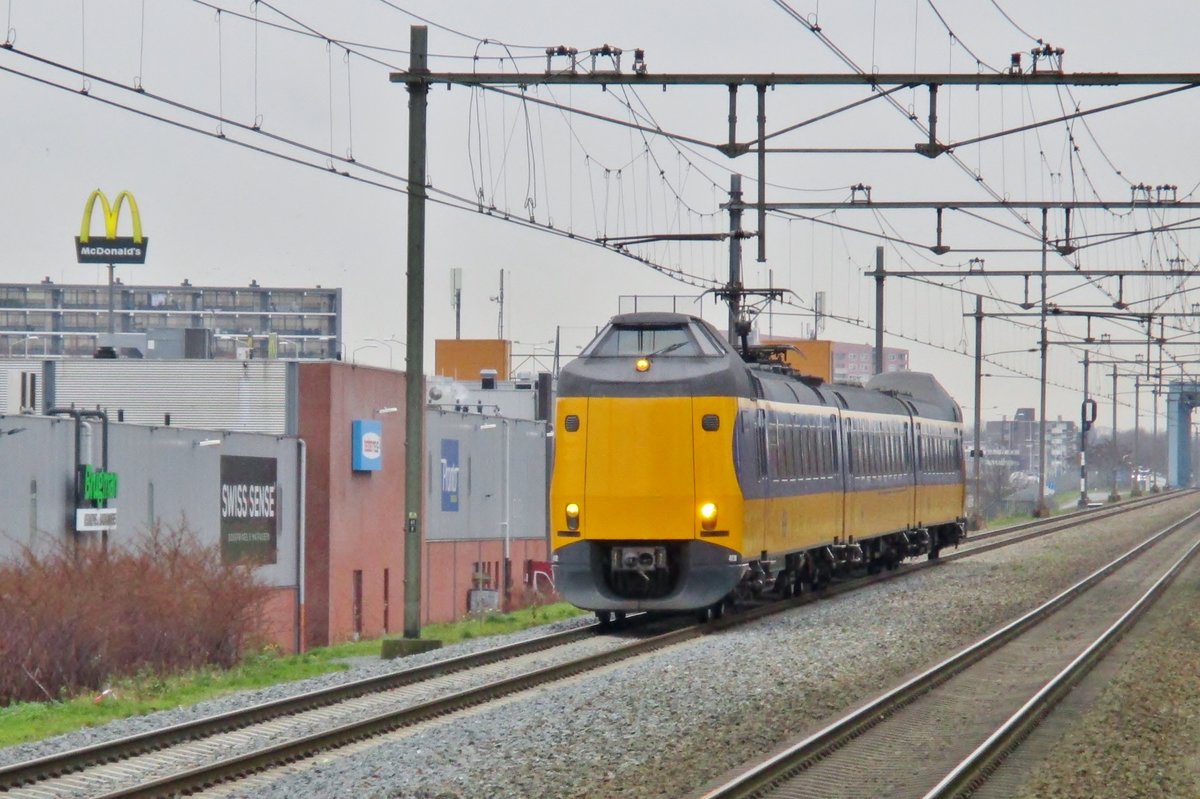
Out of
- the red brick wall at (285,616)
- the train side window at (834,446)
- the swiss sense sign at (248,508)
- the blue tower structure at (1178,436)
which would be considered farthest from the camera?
the blue tower structure at (1178,436)

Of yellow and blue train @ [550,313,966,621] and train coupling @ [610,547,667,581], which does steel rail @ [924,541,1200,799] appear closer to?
yellow and blue train @ [550,313,966,621]

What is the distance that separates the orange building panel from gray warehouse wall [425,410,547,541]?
29219 mm

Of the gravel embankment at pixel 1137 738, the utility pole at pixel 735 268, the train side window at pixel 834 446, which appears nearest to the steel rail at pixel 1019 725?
the gravel embankment at pixel 1137 738

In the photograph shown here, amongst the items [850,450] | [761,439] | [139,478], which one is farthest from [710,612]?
[139,478]

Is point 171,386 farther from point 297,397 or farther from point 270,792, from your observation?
point 270,792

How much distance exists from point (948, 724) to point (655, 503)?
288 inches

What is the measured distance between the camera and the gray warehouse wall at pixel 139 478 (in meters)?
26.2

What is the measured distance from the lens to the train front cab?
848 inches

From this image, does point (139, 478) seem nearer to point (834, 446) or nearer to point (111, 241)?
point (834, 446)

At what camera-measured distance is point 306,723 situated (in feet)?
47.4

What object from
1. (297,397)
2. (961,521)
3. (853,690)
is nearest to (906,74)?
(853,690)

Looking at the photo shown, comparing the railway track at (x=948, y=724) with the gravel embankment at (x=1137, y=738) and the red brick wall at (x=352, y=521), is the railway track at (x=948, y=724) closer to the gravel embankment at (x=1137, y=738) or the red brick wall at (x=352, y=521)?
the gravel embankment at (x=1137, y=738)

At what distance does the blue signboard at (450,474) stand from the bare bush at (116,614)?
15979 millimetres

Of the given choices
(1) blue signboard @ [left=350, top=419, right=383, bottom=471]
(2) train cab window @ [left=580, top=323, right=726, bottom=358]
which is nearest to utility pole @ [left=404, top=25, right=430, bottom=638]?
(2) train cab window @ [left=580, top=323, right=726, bottom=358]
